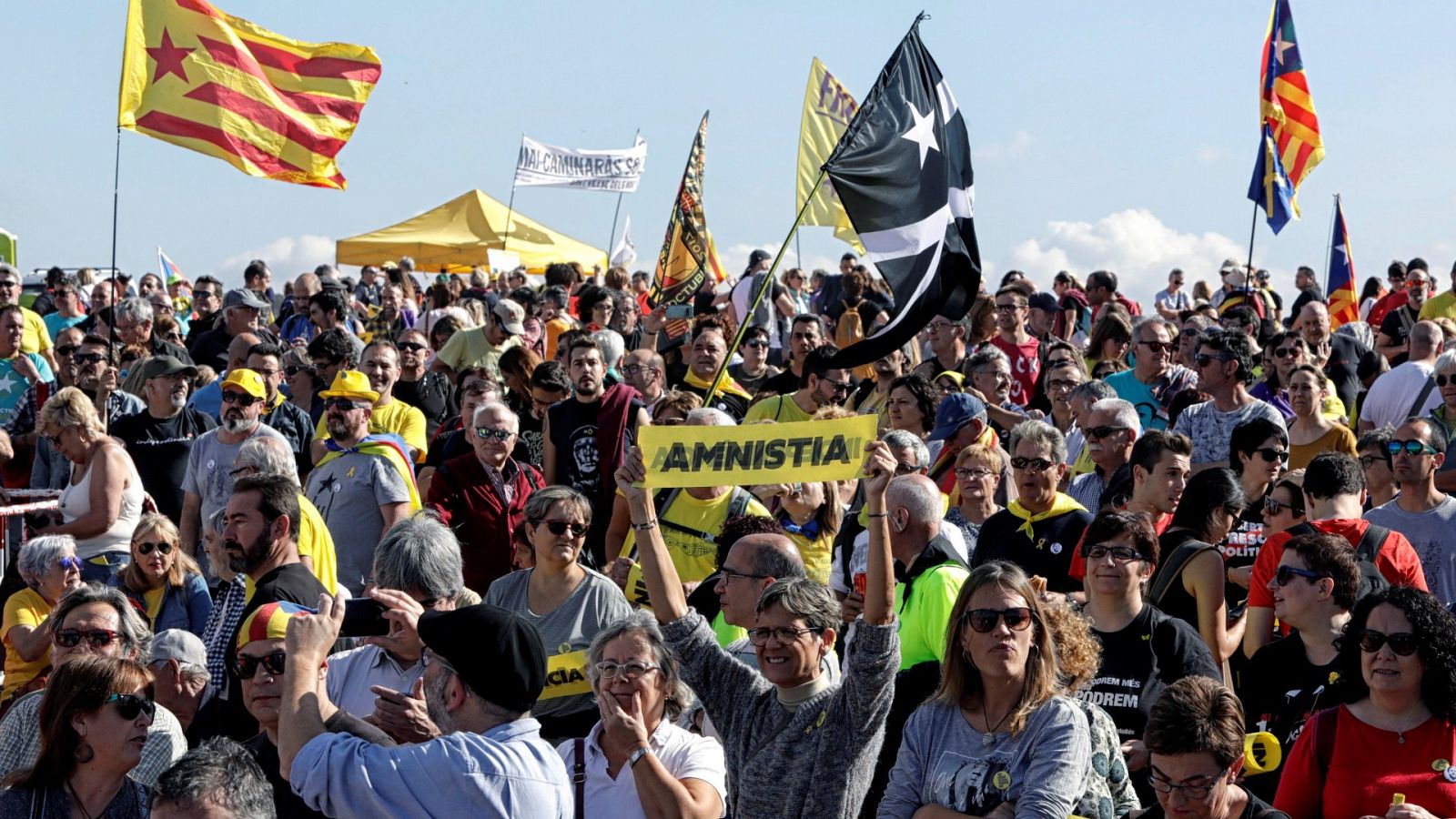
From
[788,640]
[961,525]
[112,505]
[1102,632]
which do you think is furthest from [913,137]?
[112,505]

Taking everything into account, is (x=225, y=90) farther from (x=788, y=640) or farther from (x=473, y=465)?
(x=788, y=640)

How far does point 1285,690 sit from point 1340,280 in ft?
37.4

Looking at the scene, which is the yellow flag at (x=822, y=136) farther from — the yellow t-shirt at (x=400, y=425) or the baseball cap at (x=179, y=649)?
the baseball cap at (x=179, y=649)

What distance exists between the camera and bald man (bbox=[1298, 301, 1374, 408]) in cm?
1155

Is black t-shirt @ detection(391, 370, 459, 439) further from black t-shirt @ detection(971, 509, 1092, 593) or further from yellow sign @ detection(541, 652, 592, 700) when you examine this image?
yellow sign @ detection(541, 652, 592, 700)

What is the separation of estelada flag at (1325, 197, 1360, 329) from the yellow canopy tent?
12.6 metres

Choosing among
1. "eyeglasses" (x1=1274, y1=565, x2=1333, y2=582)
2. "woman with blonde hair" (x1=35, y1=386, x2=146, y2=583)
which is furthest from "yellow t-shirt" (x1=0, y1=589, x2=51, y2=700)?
"eyeglasses" (x1=1274, y1=565, x2=1333, y2=582)

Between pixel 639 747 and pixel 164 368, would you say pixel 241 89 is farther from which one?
pixel 639 747

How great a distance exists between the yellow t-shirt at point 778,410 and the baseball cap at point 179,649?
4420 mm

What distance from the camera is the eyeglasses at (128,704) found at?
189 inches

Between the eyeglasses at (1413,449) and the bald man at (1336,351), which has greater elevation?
the bald man at (1336,351)

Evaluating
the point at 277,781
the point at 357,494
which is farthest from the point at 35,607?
the point at 277,781

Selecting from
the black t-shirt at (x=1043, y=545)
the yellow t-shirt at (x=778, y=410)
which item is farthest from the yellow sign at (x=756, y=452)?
the yellow t-shirt at (x=778, y=410)

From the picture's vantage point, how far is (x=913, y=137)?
265 inches
